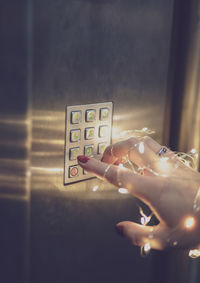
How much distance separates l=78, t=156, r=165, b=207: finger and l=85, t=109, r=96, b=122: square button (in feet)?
0.43

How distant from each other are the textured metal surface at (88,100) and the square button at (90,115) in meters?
0.02

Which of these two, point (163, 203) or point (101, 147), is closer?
point (163, 203)

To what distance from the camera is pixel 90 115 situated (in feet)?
2.65

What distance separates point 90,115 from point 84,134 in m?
0.04

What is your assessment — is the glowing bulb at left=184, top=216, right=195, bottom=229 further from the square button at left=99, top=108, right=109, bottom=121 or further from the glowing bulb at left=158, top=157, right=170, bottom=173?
the square button at left=99, top=108, right=109, bottom=121

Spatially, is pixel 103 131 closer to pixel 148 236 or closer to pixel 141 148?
pixel 141 148

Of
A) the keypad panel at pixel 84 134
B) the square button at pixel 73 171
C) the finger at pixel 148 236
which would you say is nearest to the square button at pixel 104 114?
the keypad panel at pixel 84 134

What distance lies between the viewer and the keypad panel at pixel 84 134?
78 cm

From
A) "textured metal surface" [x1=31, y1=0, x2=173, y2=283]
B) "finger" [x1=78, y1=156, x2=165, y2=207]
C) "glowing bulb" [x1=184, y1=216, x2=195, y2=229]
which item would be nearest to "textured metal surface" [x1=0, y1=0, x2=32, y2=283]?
"textured metal surface" [x1=31, y1=0, x2=173, y2=283]

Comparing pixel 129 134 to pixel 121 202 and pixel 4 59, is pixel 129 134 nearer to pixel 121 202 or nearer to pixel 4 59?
pixel 121 202

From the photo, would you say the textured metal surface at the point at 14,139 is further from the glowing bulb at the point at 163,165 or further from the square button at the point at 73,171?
the glowing bulb at the point at 163,165

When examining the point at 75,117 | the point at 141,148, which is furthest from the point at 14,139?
the point at 141,148

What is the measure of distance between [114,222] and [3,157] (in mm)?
341

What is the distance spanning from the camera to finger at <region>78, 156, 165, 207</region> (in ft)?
2.18
